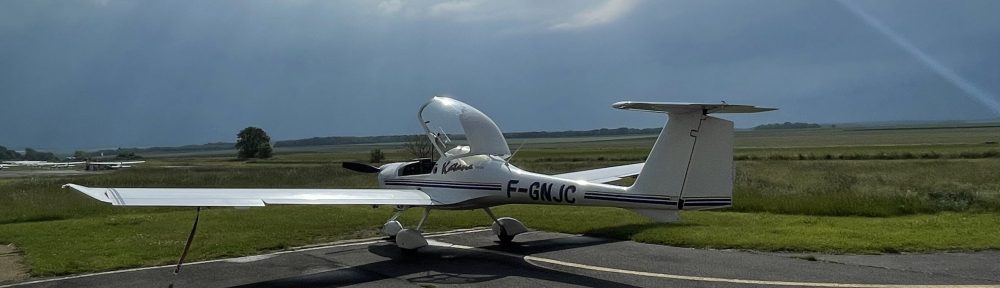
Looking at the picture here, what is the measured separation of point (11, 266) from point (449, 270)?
20.7 ft

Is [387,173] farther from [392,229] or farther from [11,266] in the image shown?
[11,266]

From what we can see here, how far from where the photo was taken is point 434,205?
38.0 ft

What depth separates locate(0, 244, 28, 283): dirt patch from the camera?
31.0 feet

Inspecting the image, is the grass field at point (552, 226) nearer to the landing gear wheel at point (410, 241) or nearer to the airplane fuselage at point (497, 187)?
the airplane fuselage at point (497, 187)

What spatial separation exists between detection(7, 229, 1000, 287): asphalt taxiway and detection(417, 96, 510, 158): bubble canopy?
170 centimetres

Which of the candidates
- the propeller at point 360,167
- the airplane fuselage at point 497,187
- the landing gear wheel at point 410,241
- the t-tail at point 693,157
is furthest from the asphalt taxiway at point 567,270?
the propeller at point 360,167

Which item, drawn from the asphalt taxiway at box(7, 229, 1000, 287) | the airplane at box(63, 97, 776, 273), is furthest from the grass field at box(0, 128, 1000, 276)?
the airplane at box(63, 97, 776, 273)

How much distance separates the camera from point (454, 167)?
11836 millimetres

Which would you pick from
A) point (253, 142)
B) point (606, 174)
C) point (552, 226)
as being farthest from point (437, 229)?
point (253, 142)

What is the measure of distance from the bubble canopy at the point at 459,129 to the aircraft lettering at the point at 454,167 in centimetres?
16

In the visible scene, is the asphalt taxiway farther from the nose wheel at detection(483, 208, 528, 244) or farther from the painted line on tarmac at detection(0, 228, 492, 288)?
the nose wheel at detection(483, 208, 528, 244)

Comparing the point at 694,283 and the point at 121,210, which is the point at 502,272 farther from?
the point at 121,210

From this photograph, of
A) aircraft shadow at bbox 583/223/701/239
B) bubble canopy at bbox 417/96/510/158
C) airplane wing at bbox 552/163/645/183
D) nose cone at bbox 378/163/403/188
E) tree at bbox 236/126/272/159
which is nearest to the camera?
bubble canopy at bbox 417/96/510/158

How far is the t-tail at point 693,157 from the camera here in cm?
827
